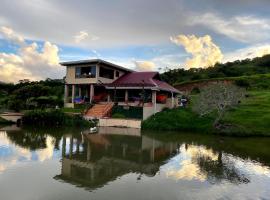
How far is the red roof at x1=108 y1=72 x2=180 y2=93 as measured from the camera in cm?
3574

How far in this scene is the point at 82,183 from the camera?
12.0m

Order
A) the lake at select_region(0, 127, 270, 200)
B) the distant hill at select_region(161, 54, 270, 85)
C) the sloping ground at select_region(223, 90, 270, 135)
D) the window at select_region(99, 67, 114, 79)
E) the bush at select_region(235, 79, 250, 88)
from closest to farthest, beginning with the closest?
1. the lake at select_region(0, 127, 270, 200)
2. the sloping ground at select_region(223, 90, 270, 135)
3. the window at select_region(99, 67, 114, 79)
4. the bush at select_region(235, 79, 250, 88)
5. the distant hill at select_region(161, 54, 270, 85)

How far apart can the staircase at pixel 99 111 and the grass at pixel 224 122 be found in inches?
176

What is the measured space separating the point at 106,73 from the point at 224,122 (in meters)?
16.7

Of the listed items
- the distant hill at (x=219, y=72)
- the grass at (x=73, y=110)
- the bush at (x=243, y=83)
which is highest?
the distant hill at (x=219, y=72)

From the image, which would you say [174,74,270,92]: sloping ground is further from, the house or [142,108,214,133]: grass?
[142,108,214,133]: grass

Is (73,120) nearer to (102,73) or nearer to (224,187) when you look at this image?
(102,73)

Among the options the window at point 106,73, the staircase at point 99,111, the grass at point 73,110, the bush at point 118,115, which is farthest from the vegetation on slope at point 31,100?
the bush at point 118,115

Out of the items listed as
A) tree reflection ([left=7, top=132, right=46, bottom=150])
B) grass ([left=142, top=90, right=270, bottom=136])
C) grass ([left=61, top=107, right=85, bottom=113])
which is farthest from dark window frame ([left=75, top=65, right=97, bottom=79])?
tree reflection ([left=7, top=132, right=46, bottom=150])

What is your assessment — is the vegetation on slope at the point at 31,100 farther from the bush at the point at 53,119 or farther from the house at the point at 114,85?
the bush at the point at 53,119

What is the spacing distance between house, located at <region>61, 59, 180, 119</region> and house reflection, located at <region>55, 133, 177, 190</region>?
1179 centimetres

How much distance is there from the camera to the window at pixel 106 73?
39.1m

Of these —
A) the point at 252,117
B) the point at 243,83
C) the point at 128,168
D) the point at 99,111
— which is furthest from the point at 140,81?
the point at 243,83

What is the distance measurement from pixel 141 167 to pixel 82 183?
3.98 metres
